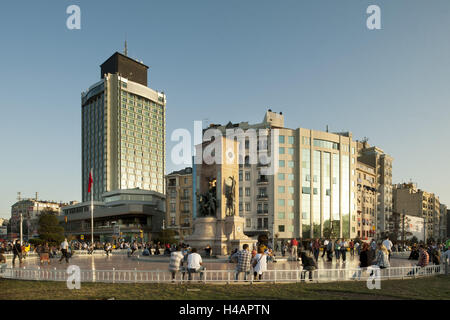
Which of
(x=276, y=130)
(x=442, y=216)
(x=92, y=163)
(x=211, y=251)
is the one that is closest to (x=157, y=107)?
(x=92, y=163)

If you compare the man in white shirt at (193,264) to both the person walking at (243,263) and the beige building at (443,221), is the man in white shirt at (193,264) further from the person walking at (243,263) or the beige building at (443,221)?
the beige building at (443,221)

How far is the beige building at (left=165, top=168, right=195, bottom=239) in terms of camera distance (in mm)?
85500

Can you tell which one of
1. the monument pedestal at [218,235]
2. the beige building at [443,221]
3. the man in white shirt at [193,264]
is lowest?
the beige building at [443,221]

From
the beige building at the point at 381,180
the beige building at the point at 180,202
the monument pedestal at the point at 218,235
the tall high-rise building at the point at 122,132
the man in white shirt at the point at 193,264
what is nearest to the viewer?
the man in white shirt at the point at 193,264

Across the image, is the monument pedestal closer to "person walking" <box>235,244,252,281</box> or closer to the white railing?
the white railing

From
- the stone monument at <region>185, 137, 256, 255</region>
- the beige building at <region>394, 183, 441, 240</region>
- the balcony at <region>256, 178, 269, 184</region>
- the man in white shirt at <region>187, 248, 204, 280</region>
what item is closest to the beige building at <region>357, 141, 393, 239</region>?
the beige building at <region>394, 183, 441, 240</region>

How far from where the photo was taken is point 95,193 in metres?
138

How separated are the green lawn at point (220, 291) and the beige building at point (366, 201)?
80101 mm

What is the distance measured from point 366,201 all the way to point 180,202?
1784 inches

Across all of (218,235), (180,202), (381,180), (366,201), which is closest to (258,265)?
(218,235)

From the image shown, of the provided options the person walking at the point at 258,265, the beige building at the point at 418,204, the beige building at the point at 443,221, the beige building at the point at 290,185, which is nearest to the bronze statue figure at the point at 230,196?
the person walking at the point at 258,265

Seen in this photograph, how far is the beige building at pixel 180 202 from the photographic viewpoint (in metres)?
85.5

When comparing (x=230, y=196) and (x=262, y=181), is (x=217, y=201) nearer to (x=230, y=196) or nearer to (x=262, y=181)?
(x=230, y=196)
